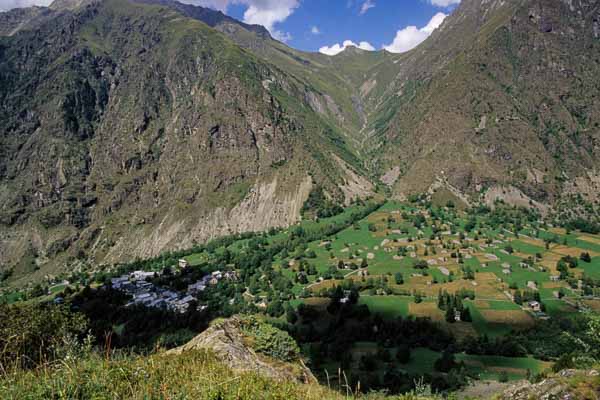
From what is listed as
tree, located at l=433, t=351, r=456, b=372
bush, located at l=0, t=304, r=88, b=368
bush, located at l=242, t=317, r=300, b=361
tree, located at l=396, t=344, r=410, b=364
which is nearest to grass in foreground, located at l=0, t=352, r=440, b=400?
bush, located at l=0, t=304, r=88, b=368

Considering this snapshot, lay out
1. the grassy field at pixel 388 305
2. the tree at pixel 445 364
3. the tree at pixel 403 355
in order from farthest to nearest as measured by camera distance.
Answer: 1. the grassy field at pixel 388 305
2. the tree at pixel 403 355
3. the tree at pixel 445 364

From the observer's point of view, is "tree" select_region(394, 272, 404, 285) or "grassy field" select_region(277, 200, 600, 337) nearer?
"grassy field" select_region(277, 200, 600, 337)

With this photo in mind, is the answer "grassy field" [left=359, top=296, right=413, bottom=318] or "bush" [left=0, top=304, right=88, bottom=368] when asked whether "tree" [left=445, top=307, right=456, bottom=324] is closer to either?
"grassy field" [left=359, top=296, right=413, bottom=318]

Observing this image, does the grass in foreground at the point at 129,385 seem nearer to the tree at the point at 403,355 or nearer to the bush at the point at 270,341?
the bush at the point at 270,341

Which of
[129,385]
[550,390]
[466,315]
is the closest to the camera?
[129,385]

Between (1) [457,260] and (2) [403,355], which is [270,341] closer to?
(2) [403,355]

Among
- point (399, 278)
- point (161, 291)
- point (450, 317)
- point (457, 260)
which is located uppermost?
point (457, 260)

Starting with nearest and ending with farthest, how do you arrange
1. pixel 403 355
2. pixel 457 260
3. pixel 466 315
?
1. pixel 403 355
2. pixel 466 315
3. pixel 457 260

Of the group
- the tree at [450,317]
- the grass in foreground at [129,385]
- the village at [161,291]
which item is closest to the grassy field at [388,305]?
the tree at [450,317]

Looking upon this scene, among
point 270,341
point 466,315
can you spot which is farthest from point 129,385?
point 466,315
